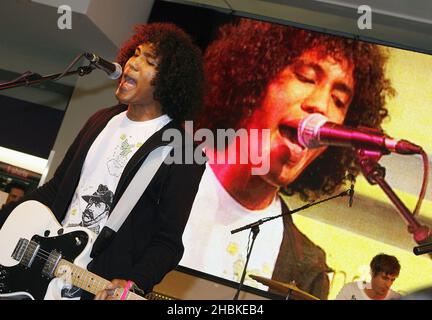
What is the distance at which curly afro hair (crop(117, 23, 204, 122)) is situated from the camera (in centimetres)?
215

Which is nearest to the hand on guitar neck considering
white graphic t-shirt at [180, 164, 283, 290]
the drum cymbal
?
the drum cymbal

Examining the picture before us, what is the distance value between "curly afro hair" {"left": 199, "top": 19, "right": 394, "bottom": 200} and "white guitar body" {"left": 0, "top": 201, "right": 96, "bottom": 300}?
2403mm

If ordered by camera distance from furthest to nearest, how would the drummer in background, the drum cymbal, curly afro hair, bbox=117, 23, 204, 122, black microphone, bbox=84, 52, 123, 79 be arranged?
1. the drummer in background
2. the drum cymbal
3. curly afro hair, bbox=117, 23, 204, 122
4. black microphone, bbox=84, 52, 123, 79

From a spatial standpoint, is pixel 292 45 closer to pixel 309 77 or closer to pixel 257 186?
pixel 309 77

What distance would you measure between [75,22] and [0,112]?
4.40 ft

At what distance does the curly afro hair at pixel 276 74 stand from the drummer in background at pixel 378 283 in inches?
22.0

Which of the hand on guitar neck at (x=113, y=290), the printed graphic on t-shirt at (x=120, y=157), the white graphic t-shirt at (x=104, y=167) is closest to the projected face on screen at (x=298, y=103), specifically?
the white graphic t-shirt at (x=104, y=167)

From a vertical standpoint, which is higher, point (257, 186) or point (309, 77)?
point (309, 77)

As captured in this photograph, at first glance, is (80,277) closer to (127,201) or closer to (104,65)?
(127,201)

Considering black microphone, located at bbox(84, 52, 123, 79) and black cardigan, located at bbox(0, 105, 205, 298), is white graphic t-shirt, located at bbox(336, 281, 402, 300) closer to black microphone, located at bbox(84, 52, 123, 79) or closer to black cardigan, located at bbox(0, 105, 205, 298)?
black cardigan, located at bbox(0, 105, 205, 298)

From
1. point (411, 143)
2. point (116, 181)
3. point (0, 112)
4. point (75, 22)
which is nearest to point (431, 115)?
point (411, 143)

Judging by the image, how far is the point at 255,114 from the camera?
14.0 ft

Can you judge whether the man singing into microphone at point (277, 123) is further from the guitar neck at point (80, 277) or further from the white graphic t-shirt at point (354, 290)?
the guitar neck at point (80, 277)

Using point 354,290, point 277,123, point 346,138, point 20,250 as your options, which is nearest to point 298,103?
point 277,123
